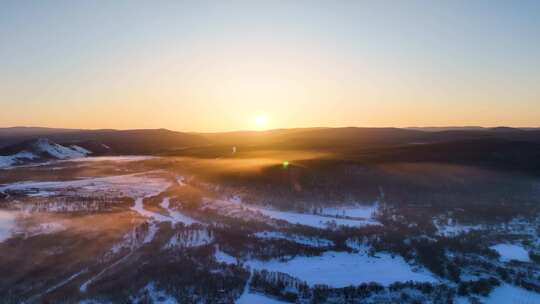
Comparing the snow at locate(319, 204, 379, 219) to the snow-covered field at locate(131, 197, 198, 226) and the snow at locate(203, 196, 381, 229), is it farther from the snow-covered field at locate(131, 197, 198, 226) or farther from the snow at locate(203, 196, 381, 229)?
the snow-covered field at locate(131, 197, 198, 226)

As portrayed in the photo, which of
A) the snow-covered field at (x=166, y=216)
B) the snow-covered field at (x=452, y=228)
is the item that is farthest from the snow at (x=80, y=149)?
the snow-covered field at (x=452, y=228)

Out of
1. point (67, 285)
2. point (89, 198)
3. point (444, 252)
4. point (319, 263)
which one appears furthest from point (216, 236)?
point (89, 198)

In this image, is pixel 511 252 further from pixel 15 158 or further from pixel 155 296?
pixel 15 158

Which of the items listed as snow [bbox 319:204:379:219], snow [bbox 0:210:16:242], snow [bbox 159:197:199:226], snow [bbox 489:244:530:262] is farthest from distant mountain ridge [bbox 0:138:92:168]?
snow [bbox 489:244:530:262]

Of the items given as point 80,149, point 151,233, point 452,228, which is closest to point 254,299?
point 151,233

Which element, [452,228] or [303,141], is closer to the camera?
[452,228]

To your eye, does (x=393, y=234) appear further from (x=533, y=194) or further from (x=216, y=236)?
(x=533, y=194)
